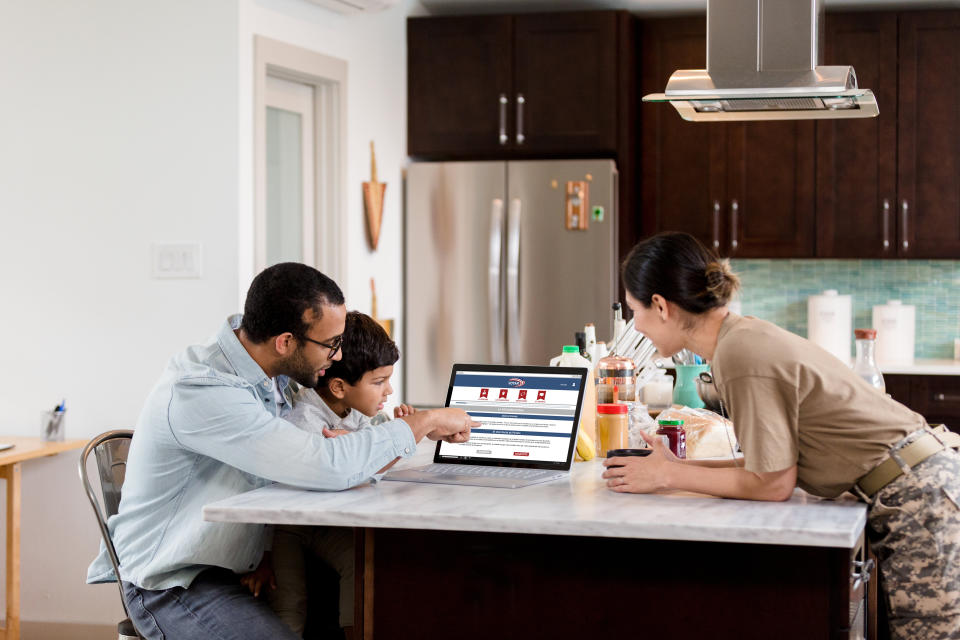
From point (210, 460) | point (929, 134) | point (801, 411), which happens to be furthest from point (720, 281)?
point (929, 134)

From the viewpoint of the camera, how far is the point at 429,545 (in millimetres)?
2000

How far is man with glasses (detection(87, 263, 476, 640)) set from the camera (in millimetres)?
2027

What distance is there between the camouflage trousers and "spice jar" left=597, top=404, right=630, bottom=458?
70 centimetres

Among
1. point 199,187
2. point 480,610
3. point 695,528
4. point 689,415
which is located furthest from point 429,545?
point 199,187

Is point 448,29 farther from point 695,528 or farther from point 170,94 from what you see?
point 695,528

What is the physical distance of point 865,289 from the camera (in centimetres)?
538

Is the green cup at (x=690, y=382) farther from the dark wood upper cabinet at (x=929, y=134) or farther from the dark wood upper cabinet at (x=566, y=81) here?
the dark wood upper cabinet at (x=929, y=134)

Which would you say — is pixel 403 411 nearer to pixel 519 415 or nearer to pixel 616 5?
pixel 519 415

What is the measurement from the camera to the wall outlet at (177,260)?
11.9 feet

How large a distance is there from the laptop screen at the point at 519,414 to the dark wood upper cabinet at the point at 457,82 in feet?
8.92

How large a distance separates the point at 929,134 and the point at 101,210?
11.9ft

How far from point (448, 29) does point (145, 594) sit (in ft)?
11.4

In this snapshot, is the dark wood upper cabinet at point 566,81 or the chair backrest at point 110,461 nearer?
the chair backrest at point 110,461

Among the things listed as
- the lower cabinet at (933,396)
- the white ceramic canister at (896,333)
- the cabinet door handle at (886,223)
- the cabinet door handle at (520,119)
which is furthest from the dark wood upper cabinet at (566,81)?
the lower cabinet at (933,396)
